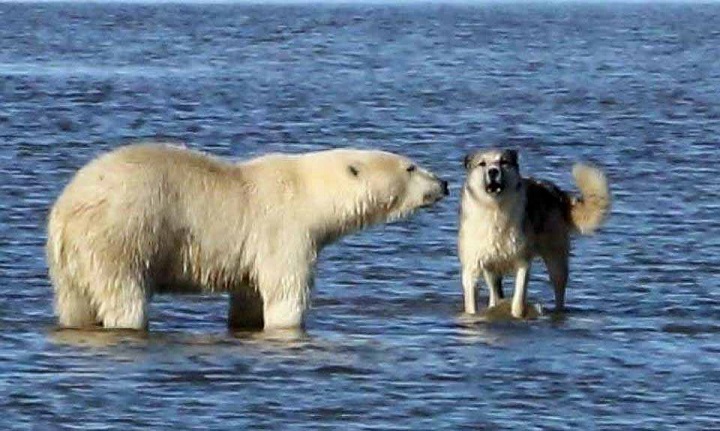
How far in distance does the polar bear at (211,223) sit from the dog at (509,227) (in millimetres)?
1088

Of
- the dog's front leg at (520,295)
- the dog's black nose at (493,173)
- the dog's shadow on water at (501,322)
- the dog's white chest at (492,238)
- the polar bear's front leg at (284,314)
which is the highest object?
the dog's black nose at (493,173)

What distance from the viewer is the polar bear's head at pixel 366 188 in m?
13.1

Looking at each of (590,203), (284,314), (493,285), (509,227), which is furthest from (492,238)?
(284,314)

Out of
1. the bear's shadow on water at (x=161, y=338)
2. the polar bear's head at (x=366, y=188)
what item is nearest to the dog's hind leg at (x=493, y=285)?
the polar bear's head at (x=366, y=188)

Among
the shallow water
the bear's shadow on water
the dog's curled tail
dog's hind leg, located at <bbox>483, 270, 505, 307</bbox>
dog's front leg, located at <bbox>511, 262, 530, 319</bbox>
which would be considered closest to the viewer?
the shallow water

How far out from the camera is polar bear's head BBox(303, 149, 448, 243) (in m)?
13.1

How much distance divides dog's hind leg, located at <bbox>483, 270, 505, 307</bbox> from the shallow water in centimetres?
34

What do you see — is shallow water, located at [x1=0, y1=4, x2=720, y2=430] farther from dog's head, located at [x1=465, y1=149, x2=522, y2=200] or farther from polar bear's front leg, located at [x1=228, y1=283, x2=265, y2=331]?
dog's head, located at [x1=465, y1=149, x2=522, y2=200]

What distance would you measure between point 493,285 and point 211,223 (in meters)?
2.48

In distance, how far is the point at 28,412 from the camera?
36.6ft

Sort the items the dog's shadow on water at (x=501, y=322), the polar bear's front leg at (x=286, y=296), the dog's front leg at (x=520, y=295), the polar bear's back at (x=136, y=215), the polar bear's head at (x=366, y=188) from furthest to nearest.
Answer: the dog's front leg at (x=520, y=295)
the dog's shadow on water at (x=501, y=322)
the polar bear's head at (x=366, y=188)
the polar bear's front leg at (x=286, y=296)
the polar bear's back at (x=136, y=215)

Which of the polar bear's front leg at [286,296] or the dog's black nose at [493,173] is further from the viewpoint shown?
the dog's black nose at [493,173]

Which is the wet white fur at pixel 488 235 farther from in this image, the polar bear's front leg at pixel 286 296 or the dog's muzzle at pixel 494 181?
the polar bear's front leg at pixel 286 296

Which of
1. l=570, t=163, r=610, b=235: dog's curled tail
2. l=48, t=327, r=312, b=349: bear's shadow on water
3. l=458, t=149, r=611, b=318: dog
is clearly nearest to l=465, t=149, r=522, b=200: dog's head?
l=458, t=149, r=611, b=318: dog
